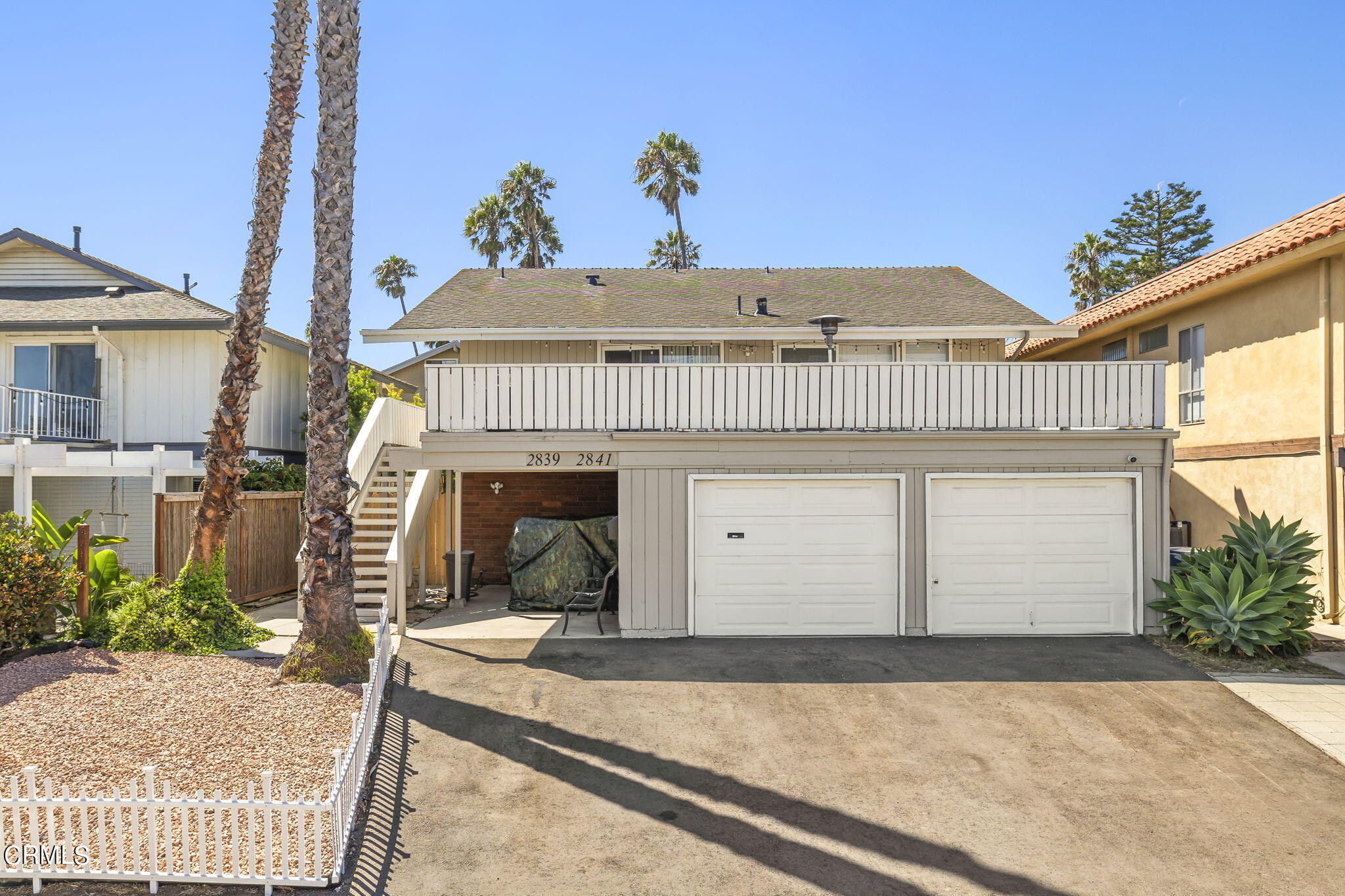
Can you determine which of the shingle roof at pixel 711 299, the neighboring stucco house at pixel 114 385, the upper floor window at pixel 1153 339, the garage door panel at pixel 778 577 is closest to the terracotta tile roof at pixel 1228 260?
the upper floor window at pixel 1153 339

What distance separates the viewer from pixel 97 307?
642 inches

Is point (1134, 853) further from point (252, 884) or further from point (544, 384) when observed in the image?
point (544, 384)

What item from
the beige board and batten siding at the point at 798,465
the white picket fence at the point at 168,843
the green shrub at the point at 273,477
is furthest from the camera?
the green shrub at the point at 273,477

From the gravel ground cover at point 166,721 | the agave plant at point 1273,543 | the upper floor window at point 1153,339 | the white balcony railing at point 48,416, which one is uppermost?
the upper floor window at point 1153,339

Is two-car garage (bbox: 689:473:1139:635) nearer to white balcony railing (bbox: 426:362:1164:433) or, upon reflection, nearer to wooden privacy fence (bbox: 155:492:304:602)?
white balcony railing (bbox: 426:362:1164:433)

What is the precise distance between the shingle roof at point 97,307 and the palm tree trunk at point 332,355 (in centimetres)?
769

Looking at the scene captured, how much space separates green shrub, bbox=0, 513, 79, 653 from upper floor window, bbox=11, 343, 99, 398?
7488 mm

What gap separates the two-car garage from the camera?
11305mm

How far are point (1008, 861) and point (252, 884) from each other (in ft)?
16.5

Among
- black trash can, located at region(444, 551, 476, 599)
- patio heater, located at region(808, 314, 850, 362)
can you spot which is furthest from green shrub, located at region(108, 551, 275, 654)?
patio heater, located at region(808, 314, 850, 362)

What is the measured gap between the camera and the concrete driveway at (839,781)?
5375 mm

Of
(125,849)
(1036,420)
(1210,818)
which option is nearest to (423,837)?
(125,849)

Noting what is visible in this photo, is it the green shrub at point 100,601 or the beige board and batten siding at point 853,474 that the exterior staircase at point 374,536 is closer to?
the green shrub at point 100,601

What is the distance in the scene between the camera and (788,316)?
15.2 meters
